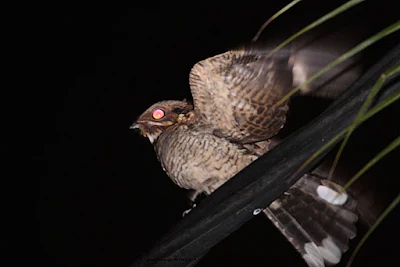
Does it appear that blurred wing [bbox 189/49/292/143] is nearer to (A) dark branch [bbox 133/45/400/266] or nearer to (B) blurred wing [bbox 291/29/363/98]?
(B) blurred wing [bbox 291/29/363/98]

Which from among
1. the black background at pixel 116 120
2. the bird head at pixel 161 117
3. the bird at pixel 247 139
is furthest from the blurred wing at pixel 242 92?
the black background at pixel 116 120

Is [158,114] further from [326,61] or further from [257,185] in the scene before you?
[257,185]

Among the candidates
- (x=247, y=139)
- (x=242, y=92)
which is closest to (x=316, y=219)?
(x=247, y=139)

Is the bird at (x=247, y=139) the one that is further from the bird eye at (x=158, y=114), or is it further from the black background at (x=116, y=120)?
the black background at (x=116, y=120)

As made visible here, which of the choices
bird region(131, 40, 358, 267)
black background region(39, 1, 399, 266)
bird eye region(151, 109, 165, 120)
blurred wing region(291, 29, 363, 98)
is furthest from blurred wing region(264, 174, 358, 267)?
black background region(39, 1, 399, 266)

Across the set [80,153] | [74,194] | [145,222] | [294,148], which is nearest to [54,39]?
[80,153]

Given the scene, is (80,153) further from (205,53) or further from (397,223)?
(397,223)
